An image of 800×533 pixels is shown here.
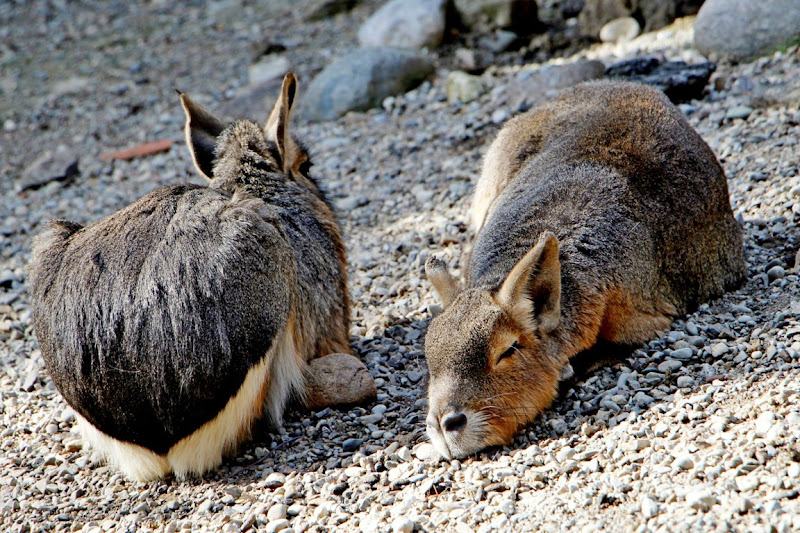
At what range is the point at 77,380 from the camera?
441 centimetres

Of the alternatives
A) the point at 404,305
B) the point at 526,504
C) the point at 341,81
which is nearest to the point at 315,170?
the point at 341,81

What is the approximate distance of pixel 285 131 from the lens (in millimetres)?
5586

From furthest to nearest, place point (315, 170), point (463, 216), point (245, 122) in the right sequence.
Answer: point (315, 170) → point (463, 216) → point (245, 122)

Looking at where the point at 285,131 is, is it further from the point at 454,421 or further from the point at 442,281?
the point at 454,421

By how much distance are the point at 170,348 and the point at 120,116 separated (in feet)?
25.0

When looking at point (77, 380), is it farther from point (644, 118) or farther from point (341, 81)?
point (341, 81)

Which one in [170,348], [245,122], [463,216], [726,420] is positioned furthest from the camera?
[463,216]

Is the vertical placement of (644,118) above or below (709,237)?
above

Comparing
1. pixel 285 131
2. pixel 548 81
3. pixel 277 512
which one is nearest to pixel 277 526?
pixel 277 512

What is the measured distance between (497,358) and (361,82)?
6.21 meters

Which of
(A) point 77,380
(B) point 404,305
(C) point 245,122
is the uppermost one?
(C) point 245,122

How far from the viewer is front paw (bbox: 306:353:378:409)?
16.3 ft

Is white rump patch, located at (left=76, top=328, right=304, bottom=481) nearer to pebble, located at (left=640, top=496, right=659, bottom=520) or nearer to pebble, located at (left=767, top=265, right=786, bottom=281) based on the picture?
pebble, located at (left=640, top=496, right=659, bottom=520)

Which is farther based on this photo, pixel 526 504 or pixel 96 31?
pixel 96 31
